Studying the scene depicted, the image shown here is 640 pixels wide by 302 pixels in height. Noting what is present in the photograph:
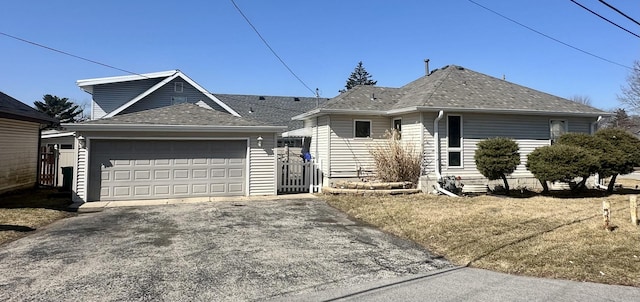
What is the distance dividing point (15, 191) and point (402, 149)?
13487mm

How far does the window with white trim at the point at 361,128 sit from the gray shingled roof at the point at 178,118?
3.73m

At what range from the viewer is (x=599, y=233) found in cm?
684

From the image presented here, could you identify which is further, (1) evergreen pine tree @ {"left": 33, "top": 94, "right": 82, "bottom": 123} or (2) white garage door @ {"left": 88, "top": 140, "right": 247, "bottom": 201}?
(1) evergreen pine tree @ {"left": 33, "top": 94, "right": 82, "bottom": 123}

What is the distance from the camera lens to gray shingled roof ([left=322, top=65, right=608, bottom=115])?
14.0 metres

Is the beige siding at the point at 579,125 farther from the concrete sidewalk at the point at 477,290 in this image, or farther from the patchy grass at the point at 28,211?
the patchy grass at the point at 28,211

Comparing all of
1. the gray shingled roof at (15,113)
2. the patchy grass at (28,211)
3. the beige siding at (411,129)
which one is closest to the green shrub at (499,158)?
the beige siding at (411,129)

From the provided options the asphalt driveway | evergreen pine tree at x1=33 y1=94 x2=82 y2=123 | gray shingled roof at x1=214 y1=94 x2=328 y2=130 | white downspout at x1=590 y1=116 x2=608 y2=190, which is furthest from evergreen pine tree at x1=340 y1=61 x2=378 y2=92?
the asphalt driveway

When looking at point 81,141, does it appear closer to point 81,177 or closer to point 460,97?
point 81,177

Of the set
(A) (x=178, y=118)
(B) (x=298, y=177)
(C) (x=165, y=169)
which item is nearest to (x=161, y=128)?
(A) (x=178, y=118)

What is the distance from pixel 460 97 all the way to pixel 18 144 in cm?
1616

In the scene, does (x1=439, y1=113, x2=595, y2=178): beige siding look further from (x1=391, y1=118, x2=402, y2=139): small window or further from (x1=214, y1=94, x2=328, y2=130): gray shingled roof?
(x1=214, y1=94, x2=328, y2=130): gray shingled roof

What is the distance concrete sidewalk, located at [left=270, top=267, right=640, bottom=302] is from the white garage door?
904 centimetres

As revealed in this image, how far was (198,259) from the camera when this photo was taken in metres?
5.72

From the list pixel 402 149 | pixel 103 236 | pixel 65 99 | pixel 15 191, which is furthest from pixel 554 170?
pixel 65 99
